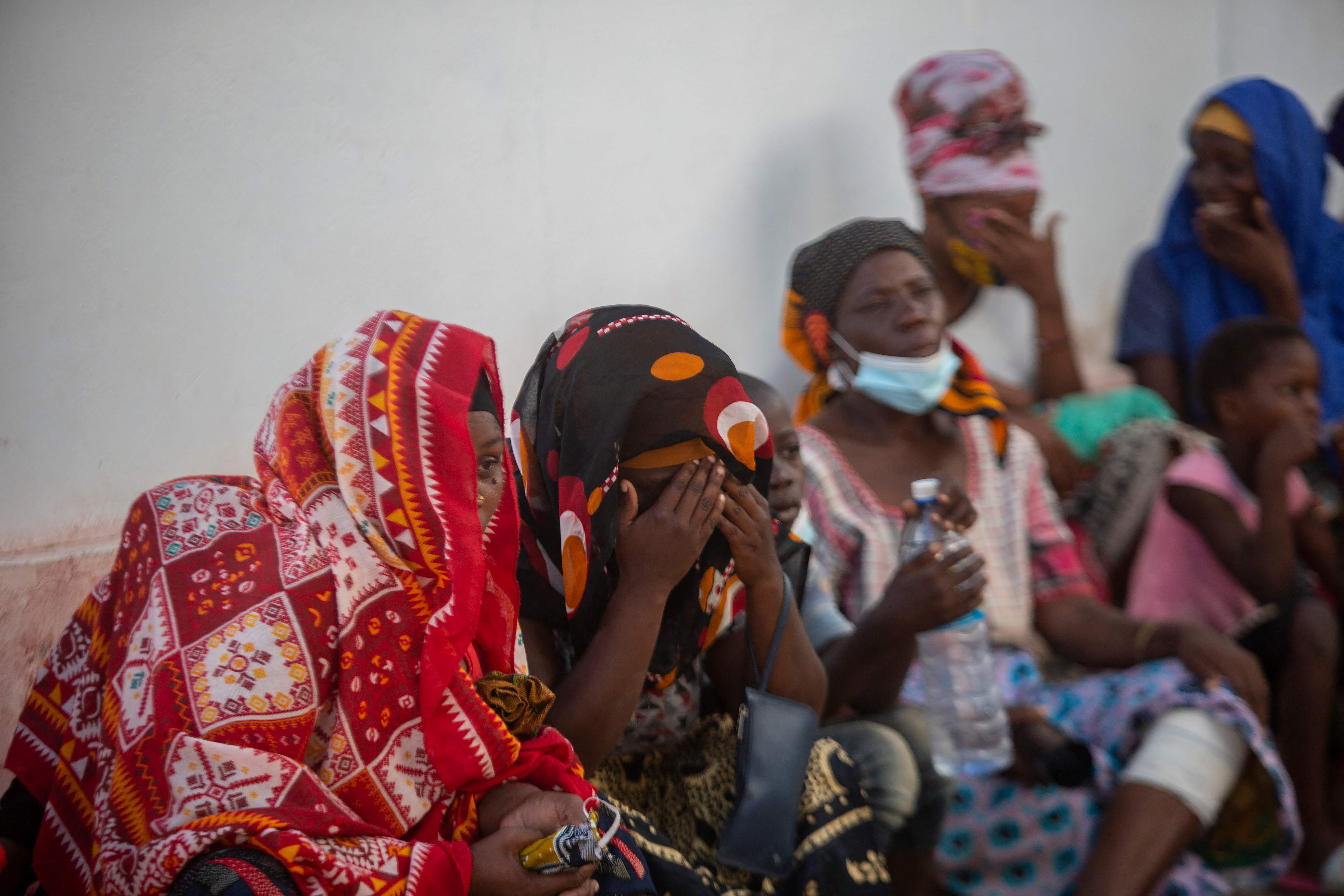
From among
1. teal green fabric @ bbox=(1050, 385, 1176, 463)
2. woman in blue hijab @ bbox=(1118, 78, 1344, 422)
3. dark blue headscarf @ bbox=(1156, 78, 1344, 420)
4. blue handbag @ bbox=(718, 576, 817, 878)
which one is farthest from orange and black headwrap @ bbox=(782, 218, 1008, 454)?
dark blue headscarf @ bbox=(1156, 78, 1344, 420)

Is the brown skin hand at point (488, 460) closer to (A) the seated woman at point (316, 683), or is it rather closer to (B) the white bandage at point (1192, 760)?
(A) the seated woman at point (316, 683)

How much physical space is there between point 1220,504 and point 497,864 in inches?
97.9

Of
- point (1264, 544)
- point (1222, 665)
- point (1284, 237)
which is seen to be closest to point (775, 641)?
point (1222, 665)

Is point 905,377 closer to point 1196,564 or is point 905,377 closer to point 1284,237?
point 1196,564

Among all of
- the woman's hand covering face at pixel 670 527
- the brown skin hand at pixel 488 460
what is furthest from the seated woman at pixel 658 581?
the brown skin hand at pixel 488 460

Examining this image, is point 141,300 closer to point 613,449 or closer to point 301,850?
point 613,449

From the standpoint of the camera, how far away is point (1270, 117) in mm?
4031

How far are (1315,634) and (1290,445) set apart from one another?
0.55m

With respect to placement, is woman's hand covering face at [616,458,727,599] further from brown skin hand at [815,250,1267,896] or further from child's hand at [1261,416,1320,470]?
child's hand at [1261,416,1320,470]

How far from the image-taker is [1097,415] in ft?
11.9

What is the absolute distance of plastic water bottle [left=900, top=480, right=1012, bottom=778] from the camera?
2545mm

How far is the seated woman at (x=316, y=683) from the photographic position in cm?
151

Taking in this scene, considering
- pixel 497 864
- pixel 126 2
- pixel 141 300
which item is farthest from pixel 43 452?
pixel 497 864

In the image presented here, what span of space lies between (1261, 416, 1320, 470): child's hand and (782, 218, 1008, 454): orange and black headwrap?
829mm
